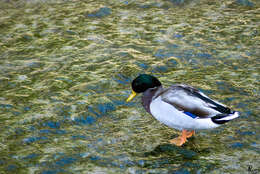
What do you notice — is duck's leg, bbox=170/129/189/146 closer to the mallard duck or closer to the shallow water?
the mallard duck

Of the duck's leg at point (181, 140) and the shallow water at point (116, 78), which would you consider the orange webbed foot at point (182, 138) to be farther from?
the shallow water at point (116, 78)

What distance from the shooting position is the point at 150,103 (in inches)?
250

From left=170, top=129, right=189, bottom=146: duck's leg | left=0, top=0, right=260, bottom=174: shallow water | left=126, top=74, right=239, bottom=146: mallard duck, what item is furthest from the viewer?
left=170, top=129, right=189, bottom=146: duck's leg

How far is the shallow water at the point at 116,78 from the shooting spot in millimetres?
6012

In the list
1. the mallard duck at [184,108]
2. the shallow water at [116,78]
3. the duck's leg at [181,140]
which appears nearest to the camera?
the mallard duck at [184,108]

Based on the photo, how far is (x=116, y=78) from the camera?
853 cm

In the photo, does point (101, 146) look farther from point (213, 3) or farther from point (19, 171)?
point (213, 3)

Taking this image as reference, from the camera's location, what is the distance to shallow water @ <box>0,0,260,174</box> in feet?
19.7

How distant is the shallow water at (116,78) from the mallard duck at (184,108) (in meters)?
0.43

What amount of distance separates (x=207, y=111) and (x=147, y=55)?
12.8ft

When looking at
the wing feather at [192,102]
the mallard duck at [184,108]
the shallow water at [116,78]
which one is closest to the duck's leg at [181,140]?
the mallard duck at [184,108]

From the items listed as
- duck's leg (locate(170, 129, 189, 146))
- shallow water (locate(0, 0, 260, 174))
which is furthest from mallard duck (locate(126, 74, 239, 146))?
shallow water (locate(0, 0, 260, 174))

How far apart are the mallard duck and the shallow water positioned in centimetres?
43

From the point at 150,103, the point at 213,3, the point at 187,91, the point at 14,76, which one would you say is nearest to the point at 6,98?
the point at 14,76
